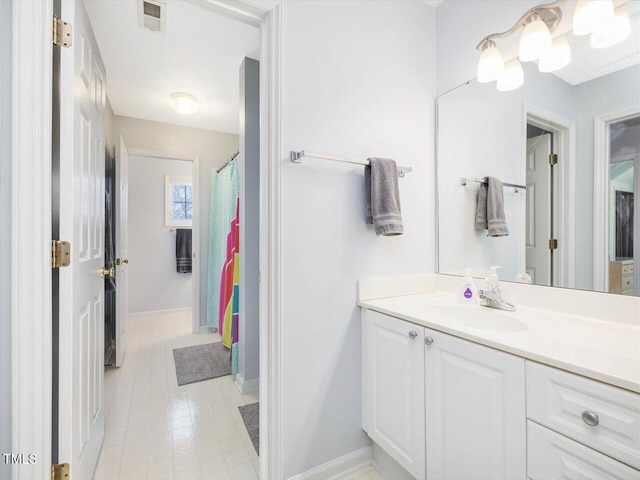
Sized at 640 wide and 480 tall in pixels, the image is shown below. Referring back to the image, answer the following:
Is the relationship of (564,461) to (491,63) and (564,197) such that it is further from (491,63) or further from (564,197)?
(491,63)

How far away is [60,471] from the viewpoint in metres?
1.01

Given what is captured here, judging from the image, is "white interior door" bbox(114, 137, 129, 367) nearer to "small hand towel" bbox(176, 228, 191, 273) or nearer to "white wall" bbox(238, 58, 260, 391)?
"white wall" bbox(238, 58, 260, 391)

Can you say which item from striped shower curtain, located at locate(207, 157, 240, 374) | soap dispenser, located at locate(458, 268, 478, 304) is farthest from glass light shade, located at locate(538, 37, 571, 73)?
striped shower curtain, located at locate(207, 157, 240, 374)

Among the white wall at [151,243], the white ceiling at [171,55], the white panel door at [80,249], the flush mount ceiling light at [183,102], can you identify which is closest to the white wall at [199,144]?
the white ceiling at [171,55]

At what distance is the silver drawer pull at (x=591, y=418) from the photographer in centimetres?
72

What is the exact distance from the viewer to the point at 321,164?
1.41m

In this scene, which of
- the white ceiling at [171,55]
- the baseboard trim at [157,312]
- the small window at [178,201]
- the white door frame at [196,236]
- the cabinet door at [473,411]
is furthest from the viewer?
the small window at [178,201]

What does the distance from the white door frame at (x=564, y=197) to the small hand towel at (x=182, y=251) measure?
4400 mm

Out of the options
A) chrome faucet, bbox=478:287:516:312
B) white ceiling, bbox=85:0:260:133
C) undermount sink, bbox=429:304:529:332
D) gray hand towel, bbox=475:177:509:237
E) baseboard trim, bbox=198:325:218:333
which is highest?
white ceiling, bbox=85:0:260:133

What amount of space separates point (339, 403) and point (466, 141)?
1.52 metres

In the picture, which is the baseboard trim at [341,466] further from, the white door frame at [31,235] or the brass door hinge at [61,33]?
the brass door hinge at [61,33]

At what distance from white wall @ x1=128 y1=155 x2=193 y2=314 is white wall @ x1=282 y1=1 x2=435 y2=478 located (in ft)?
12.4

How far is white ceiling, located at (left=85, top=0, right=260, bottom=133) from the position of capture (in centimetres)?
182

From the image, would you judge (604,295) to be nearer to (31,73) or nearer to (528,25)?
(528,25)
